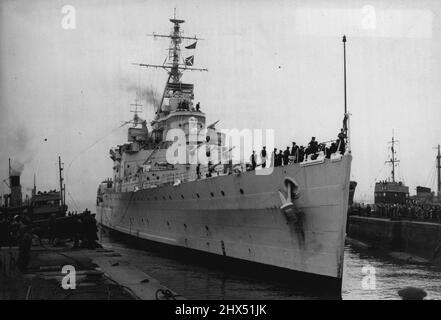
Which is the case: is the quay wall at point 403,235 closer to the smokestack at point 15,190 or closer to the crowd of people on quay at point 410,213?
the crowd of people on quay at point 410,213

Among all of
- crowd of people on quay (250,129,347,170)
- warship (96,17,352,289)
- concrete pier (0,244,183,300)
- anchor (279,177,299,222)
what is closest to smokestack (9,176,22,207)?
warship (96,17,352,289)

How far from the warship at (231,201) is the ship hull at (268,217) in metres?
0.03

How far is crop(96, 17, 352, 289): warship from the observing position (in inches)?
460

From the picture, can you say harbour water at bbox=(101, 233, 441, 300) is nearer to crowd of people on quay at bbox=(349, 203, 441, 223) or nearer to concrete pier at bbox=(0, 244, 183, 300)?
concrete pier at bbox=(0, 244, 183, 300)

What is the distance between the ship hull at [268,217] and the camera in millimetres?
11523

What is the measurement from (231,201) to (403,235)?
12.4m

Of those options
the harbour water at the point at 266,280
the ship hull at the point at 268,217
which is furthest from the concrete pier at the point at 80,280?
the ship hull at the point at 268,217

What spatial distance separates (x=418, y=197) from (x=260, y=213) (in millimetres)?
34294

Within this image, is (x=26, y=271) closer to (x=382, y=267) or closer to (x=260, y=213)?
(x=260, y=213)

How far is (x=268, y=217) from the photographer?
1352 cm

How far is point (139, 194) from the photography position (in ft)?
76.7

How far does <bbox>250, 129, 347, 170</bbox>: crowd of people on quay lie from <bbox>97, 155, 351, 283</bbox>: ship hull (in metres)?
0.35
